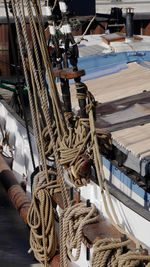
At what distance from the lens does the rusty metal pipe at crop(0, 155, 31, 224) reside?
24.0 ft

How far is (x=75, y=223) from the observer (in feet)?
17.4

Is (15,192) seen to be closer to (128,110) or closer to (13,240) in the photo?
(13,240)

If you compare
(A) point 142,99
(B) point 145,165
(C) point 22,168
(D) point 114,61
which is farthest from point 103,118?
(D) point 114,61

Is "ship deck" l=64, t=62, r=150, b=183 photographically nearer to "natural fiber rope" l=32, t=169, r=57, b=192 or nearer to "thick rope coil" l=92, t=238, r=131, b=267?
"natural fiber rope" l=32, t=169, r=57, b=192

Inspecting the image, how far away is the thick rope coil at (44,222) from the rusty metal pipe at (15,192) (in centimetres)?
120

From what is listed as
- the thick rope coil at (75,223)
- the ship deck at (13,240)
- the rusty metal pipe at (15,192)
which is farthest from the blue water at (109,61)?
the thick rope coil at (75,223)

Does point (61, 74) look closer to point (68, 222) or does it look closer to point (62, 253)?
point (68, 222)

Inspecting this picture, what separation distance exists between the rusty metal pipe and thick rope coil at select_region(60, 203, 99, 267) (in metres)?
1.87

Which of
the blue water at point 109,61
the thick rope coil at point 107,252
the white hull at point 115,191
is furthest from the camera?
the blue water at point 109,61

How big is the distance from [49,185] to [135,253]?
5.74 feet

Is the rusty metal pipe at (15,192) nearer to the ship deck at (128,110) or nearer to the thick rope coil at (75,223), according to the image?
the ship deck at (128,110)

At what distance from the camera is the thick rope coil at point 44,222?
224 inches

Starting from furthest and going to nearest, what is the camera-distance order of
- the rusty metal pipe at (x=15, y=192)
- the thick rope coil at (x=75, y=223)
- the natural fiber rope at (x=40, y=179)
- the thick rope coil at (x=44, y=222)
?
the rusty metal pipe at (x=15, y=192)
the natural fiber rope at (x=40, y=179)
the thick rope coil at (x=44, y=222)
the thick rope coil at (x=75, y=223)

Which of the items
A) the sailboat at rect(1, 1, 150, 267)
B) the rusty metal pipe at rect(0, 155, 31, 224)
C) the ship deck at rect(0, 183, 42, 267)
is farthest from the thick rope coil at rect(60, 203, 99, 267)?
the ship deck at rect(0, 183, 42, 267)
